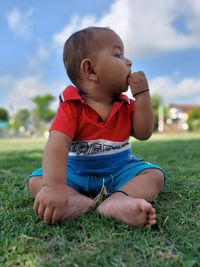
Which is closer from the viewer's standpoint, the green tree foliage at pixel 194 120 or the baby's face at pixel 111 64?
the baby's face at pixel 111 64

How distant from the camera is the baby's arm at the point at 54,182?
A: 132 centimetres

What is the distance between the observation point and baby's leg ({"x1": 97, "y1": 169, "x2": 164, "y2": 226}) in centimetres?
127

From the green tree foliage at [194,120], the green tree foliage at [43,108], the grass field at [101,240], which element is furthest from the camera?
the green tree foliage at [43,108]


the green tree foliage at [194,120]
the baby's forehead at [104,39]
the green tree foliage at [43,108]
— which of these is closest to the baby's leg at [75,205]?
the baby's forehead at [104,39]

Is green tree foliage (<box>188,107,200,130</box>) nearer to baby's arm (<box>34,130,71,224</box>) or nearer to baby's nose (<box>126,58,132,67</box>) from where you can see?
baby's nose (<box>126,58,132,67</box>)

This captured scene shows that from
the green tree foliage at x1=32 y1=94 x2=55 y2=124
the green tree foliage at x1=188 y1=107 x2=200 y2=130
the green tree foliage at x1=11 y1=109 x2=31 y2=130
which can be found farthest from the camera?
the green tree foliage at x1=11 y1=109 x2=31 y2=130

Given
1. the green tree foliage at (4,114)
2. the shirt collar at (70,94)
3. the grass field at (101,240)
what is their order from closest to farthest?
1. the grass field at (101,240)
2. the shirt collar at (70,94)
3. the green tree foliage at (4,114)

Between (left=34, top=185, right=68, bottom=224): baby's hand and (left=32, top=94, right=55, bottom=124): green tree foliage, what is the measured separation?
4914cm

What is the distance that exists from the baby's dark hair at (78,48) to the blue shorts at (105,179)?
453mm

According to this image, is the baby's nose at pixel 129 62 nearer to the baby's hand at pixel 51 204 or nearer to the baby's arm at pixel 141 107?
the baby's arm at pixel 141 107

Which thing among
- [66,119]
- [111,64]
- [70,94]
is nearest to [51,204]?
[66,119]

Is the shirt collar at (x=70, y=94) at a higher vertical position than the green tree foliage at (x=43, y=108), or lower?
lower

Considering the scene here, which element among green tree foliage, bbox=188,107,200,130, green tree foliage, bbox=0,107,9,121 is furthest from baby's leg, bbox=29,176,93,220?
green tree foliage, bbox=0,107,9,121

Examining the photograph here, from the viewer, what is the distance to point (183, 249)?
42.7 inches
